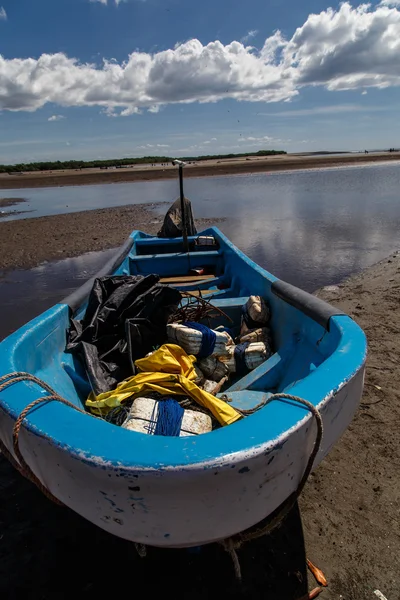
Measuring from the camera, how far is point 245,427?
4.99 feet

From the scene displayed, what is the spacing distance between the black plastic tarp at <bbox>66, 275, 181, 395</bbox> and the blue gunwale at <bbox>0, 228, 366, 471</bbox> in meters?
0.92

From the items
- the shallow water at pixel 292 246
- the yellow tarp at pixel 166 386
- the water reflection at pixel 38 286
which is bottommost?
the water reflection at pixel 38 286

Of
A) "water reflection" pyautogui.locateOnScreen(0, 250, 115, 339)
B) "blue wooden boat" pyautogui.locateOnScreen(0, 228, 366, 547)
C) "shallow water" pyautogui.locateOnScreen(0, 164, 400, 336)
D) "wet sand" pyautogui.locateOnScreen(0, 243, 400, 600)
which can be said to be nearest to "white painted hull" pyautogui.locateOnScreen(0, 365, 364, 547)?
"blue wooden boat" pyautogui.locateOnScreen(0, 228, 366, 547)

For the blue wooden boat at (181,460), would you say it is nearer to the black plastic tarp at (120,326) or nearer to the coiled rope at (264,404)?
the coiled rope at (264,404)

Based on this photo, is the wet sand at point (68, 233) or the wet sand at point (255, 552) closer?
the wet sand at point (255, 552)

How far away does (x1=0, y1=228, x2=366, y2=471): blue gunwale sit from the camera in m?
1.37

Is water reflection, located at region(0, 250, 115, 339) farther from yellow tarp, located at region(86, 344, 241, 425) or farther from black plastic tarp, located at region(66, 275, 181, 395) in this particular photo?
yellow tarp, located at region(86, 344, 241, 425)

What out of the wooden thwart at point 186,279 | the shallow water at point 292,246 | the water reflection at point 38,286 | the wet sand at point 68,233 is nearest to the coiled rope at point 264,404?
the wooden thwart at point 186,279

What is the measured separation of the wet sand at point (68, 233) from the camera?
464 inches

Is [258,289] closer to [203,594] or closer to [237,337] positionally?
[237,337]

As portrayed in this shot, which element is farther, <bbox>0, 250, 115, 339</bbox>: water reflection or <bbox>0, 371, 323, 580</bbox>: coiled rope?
<bbox>0, 250, 115, 339</bbox>: water reflection

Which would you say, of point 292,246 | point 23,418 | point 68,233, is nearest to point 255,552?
point 23,418

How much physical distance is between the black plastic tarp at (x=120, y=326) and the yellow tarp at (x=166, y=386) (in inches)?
13.3

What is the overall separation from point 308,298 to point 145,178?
155 feet
